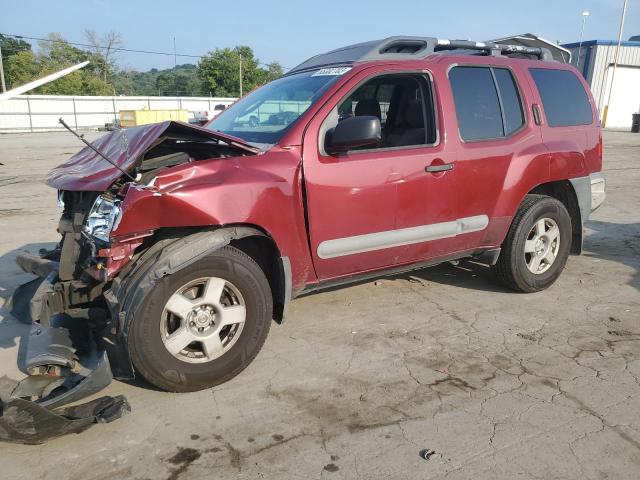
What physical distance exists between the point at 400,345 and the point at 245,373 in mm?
1152

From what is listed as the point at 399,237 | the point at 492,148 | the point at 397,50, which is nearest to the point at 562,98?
the point at 492,148

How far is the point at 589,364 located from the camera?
11.5ft

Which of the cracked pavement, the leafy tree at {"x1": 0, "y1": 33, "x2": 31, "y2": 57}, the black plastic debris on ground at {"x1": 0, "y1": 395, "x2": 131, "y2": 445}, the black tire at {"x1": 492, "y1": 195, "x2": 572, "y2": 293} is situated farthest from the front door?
the leafy tree at {"x1": 0, "y1": 33, "x2": 31, "y2": 57}

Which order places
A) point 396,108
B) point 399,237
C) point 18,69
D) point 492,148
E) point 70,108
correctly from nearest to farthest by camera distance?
point 399,237 < point 492,148 < point 396,108 < point 70,108 < point 18,69

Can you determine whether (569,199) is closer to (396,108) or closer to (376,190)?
(396,108)

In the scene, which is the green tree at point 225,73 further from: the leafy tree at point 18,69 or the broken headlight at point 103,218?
the broken headlight at point 103,218

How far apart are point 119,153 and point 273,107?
135cm

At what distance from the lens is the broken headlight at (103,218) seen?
285 cm

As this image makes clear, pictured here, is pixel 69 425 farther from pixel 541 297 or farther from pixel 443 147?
pixel 541 297

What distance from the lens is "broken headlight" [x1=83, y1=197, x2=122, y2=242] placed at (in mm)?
2846

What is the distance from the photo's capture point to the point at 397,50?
13.8 feet

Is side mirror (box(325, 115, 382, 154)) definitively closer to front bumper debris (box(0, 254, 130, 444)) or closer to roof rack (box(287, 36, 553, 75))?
roof rack (box(287, 36, 553, 75))

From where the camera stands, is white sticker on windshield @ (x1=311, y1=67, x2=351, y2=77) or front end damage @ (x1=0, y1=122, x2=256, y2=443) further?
white sticker on windshield @ (x1=311, y1=67, x2=351, y2=77)

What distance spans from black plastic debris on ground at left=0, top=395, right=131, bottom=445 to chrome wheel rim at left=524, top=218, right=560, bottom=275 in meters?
3.65
